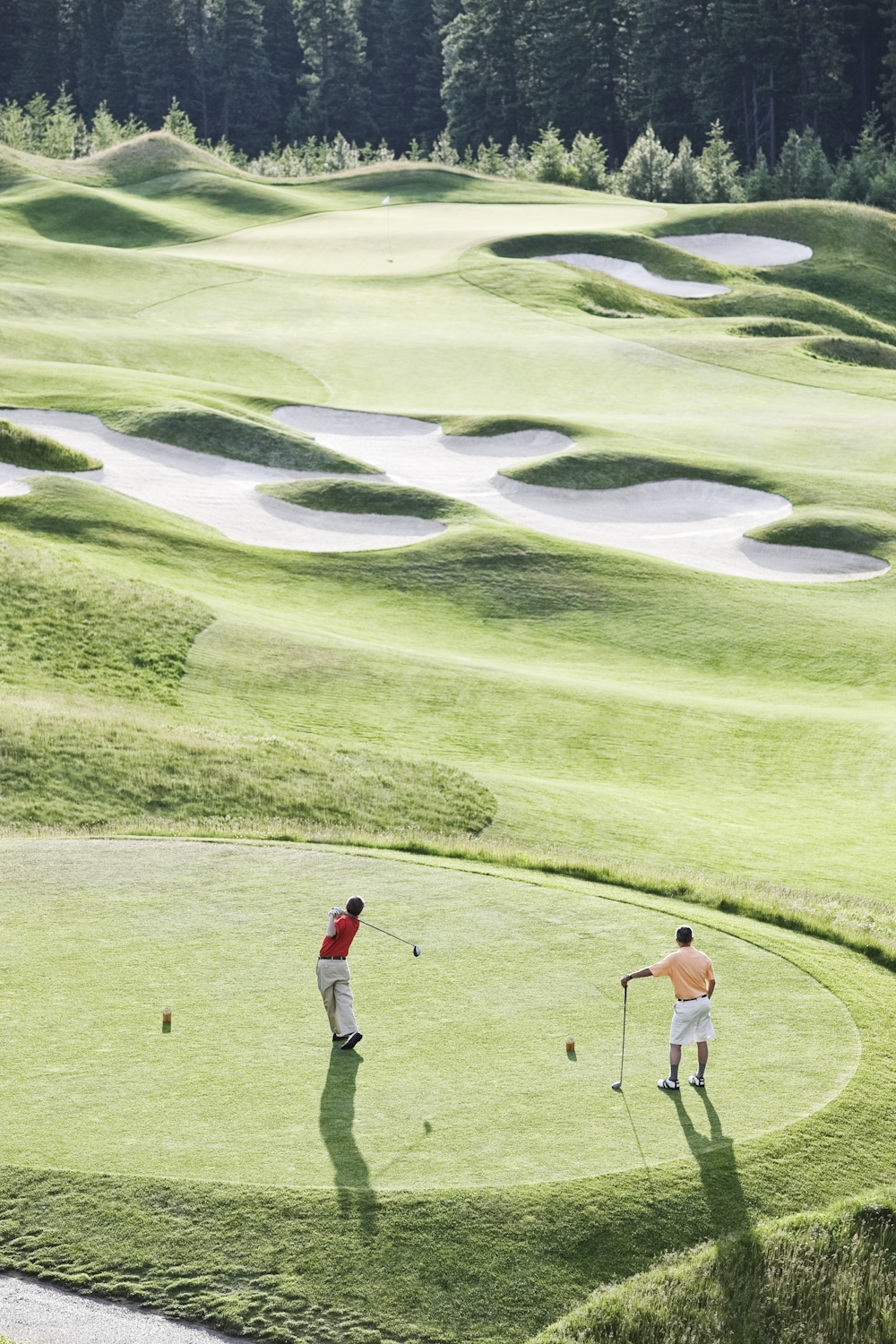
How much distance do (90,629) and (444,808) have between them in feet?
31.2

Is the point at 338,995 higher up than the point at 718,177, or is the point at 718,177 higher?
the point at 718,177

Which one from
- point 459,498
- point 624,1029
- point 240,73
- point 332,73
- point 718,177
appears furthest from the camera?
point 240,73

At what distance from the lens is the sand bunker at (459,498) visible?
37812 mm

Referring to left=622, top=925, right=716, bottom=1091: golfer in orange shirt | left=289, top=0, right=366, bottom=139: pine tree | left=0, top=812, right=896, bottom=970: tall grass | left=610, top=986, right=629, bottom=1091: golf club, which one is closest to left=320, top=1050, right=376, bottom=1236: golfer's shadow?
left=610, top=986, right=629, bottom=1091: golf club

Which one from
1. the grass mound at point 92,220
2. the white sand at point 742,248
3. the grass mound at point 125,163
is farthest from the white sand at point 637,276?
the grass mound at point 125,163

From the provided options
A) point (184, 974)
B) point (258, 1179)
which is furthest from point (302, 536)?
point (258, 1179)

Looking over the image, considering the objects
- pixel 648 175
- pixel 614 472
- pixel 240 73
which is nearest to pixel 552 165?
pixel 648 175

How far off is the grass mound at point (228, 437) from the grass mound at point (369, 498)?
86.4 inches

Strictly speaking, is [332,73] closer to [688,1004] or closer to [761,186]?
[761,186]

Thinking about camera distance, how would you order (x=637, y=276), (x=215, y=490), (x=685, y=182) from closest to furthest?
(x=215, y=490), (x=637, y=276), (x=685, y=182)

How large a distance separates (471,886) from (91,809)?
7646 mm

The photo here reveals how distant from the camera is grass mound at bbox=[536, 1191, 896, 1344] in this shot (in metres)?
10.2

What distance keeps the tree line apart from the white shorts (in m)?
92.1

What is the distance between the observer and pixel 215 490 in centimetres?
4031
